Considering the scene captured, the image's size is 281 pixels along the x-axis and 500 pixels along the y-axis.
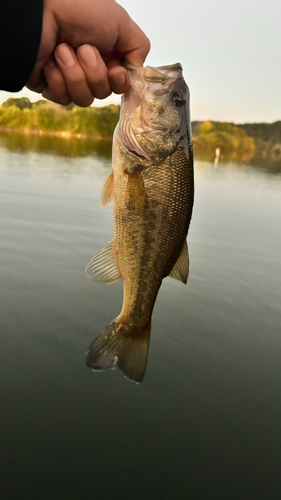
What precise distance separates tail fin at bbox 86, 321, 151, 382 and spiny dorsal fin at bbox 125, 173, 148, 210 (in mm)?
844

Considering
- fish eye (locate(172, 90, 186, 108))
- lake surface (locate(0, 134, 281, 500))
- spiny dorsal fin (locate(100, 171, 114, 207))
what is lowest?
lake surface (locate(0, 134, 281, 500))

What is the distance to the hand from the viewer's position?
2086 mm

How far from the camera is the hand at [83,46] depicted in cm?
209

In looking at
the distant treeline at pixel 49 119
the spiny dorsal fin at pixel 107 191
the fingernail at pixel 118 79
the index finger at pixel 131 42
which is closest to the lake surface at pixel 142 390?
the spiny dorsal fin at pixel 107 191

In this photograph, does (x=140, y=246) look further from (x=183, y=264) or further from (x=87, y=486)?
(x=87, y=486)

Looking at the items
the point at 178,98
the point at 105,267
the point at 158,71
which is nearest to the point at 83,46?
the point at 158,71

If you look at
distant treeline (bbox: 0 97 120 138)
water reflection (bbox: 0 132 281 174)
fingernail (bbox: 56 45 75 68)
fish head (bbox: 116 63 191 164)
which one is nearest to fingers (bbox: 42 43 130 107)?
fingernail (bbox: 56 45 75 68)

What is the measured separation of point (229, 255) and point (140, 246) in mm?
7138

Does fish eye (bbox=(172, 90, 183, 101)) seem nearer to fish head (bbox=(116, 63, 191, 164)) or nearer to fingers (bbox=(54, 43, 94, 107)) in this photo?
fish head (bbox=(116, 63, 191, 164))

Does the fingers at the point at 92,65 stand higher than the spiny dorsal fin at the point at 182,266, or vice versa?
the fingers at the point at 92,65

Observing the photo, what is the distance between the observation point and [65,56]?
6.96 ft

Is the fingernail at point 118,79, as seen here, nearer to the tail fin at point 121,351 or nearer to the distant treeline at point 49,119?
the tail fin at point 121,351

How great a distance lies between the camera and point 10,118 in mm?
67312

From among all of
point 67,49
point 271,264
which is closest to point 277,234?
point 271,264
